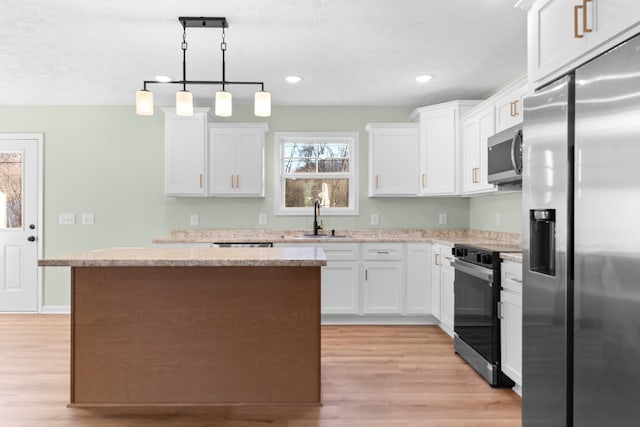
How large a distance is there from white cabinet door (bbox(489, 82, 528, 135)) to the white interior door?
15.5 feet

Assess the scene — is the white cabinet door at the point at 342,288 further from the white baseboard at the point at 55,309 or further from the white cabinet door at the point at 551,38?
the white baseboard at the point at 55,309

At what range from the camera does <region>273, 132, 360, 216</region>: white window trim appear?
5.11 metres

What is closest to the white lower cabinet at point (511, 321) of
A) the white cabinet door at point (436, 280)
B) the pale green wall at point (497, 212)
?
the pale green wall at point (497, 212)

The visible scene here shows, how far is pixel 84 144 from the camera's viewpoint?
5.12 metres

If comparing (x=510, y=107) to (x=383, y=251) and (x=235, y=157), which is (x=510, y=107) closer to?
(x=383, y=251)

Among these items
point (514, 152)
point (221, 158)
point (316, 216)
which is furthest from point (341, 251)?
point (514, 152)

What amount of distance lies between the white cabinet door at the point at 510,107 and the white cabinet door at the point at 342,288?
1.86m

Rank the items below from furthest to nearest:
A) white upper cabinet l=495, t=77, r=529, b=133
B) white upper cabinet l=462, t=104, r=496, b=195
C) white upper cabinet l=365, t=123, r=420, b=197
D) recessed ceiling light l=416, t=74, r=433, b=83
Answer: white upper cabinet l=365, t=123, r=420, b=197 < recessed ceiling light l=416, t=74, r=433, b=83 < white upper cabinet l=462, t=104, r=496, b=195 < white upper cabinet l=495, t=77, r=529, b=133

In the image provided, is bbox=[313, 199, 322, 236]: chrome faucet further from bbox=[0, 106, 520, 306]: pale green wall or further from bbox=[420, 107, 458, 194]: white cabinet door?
bbox=[420, 107, 458, 194]: white cabinet door

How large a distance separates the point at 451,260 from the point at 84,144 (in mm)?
4092

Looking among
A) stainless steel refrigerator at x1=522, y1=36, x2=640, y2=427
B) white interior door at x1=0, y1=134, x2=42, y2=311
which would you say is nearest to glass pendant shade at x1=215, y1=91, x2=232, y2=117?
stainless steel refrigerator at x1=522, y1=36, x2=640, y2=427

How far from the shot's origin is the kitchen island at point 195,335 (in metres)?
2.54

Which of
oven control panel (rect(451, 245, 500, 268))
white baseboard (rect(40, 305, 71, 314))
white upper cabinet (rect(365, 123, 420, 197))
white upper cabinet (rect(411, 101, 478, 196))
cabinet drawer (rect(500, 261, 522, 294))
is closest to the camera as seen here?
cabinet drawer (rect(500, 261, 522, 294))

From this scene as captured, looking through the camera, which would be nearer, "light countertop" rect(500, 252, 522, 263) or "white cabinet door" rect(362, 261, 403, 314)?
"light countertop" rect(500, 252, 522, 263)
